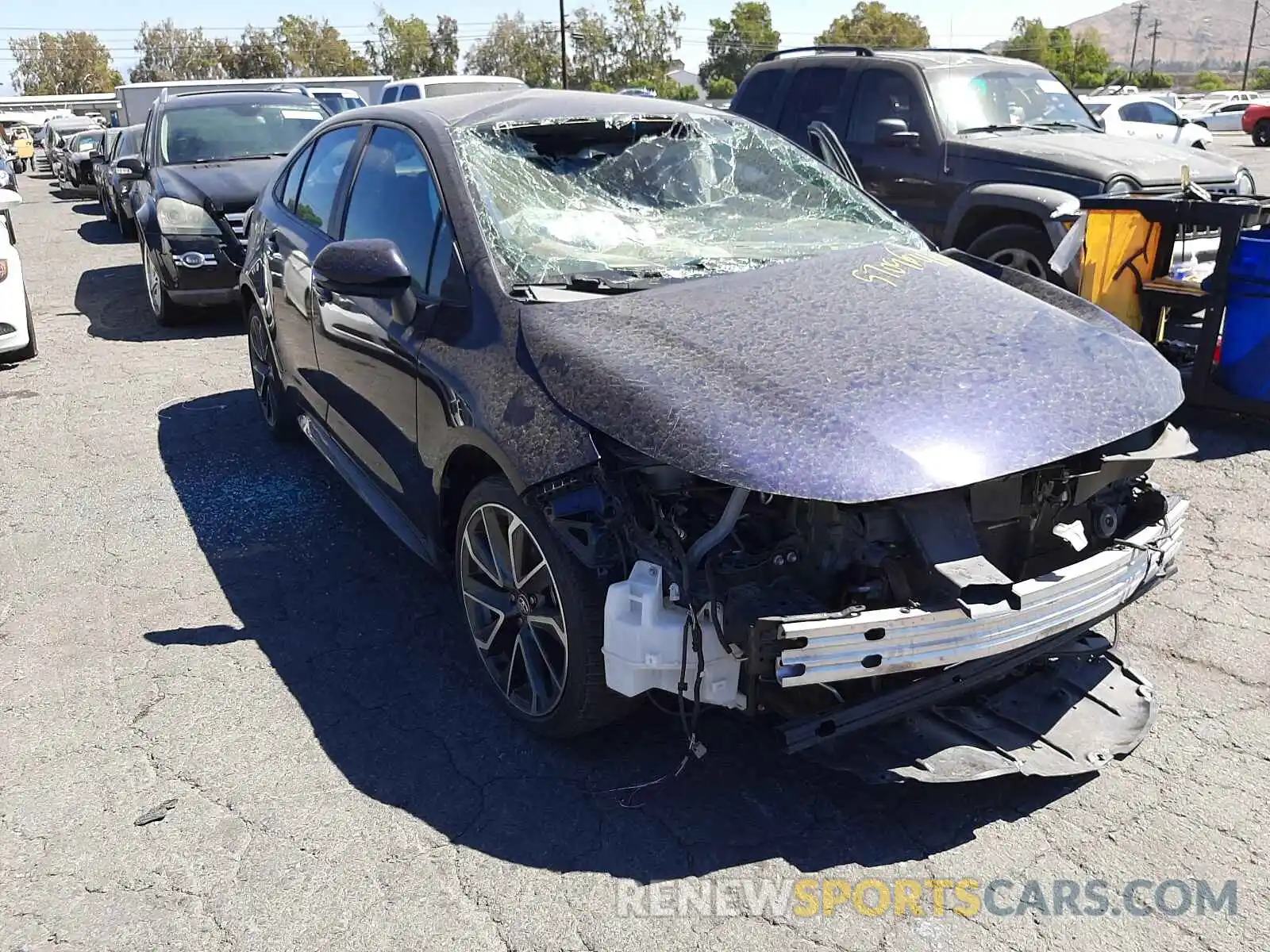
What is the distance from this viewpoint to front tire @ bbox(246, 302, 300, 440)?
5.66m

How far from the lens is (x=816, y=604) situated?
2.73 meters

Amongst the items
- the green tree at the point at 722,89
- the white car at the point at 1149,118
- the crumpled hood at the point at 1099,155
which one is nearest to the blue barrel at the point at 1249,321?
the crumpled hood at the point at 1099,155

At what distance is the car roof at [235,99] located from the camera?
10.4 m

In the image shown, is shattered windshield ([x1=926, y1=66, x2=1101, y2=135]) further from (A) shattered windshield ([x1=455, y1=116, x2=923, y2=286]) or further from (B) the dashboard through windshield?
(B) the dashboard through windshield

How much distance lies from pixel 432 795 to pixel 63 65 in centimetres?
11939

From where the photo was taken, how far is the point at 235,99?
10484 mm

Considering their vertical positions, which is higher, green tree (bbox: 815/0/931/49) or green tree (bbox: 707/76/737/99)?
green tree (bbox: 815/0/931/49)

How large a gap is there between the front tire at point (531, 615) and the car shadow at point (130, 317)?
6.60 meters

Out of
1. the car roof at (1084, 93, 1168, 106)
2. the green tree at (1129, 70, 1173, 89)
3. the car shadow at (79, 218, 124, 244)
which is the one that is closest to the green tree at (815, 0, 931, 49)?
the green tree at (1129, 70, 1173, 89)

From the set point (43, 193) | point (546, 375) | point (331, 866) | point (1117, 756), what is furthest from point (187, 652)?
point (43, 193)

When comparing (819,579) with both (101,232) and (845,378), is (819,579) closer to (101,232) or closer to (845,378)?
(845,378)

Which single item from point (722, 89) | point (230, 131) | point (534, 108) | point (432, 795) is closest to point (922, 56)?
point (534, 108)

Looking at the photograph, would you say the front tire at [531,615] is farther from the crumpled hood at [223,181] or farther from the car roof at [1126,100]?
the car roof at [1126,100]

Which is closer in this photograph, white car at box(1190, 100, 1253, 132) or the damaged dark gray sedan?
the damaged dark gray sedan
